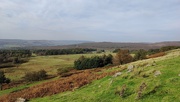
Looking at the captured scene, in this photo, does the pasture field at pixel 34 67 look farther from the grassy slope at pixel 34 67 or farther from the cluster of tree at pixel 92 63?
the cluster of tree at pixel 92 63

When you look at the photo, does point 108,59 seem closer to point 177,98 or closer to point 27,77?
point 27,77

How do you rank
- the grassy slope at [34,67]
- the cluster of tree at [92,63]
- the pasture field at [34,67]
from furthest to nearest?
the cluster of tree at [92,63], the grassy slope at [34,67], the pasture field at [34,67]

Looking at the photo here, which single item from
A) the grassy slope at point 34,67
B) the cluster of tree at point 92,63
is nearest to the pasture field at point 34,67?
the grassy slope at point 34,67

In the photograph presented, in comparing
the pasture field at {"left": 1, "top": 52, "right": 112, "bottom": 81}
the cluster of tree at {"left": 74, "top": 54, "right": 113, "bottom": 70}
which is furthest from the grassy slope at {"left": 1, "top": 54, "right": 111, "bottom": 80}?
the cluster of tree at {"left": 74, "top": 54, "right": 113, "bottom": 70}

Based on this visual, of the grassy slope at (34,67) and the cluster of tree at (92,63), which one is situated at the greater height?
the cluster of tree at (92,63)

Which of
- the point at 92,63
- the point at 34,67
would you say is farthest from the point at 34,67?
the point at 92,63

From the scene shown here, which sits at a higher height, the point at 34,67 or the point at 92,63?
the point at 92,63

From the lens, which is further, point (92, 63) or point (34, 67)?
point (34, 67)

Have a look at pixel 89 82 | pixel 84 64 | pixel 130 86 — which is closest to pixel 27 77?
pixel 84 64

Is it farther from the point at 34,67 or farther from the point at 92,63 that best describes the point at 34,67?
the point at 92,63

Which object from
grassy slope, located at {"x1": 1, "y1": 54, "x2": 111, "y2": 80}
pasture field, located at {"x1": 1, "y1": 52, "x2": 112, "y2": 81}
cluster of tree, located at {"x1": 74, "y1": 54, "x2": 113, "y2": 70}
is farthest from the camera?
cluster of tree, located at {"x1": 74, "y1": 54, "x2": 113, "y2": 70}

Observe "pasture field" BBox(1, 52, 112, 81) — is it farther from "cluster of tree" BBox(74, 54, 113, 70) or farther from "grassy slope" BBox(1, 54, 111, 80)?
"cluster of tree" BBox(74, 54, 113, 70)

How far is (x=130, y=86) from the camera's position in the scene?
15.5m

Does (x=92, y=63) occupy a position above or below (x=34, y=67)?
above
